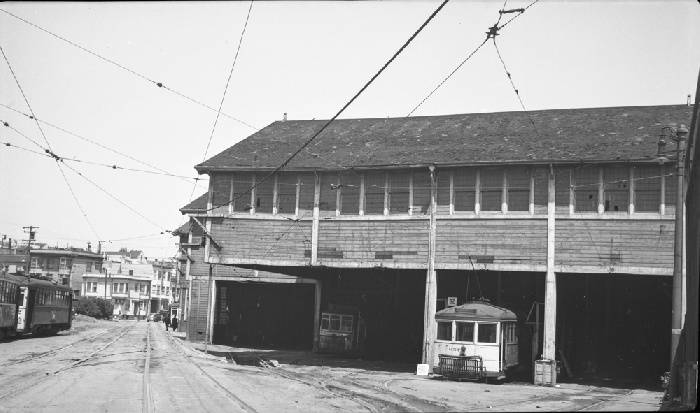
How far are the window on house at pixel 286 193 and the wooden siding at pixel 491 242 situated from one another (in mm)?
5594

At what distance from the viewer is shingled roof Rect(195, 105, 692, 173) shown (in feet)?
72.8

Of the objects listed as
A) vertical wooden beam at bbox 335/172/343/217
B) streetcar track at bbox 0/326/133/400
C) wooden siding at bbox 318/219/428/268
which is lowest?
streetcar track at bbox 0/326/133/400

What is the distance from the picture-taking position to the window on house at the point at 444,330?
Answer: 22188 millimetres

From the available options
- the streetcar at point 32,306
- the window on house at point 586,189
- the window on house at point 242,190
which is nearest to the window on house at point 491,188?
the window on house at point 586,189

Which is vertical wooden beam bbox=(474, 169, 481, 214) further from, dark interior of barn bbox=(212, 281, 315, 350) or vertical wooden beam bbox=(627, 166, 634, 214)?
dark interior of barn bbox=(212, 281, 315, 350)

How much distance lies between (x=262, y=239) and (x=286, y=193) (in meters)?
1.94

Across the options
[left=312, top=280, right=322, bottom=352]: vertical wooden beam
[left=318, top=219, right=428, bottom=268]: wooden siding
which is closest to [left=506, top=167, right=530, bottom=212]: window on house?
[left=318, top=219, right=428, bottom=268]: wooden siding

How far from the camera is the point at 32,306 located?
35.9 m

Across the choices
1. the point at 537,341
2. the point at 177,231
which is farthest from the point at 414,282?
the point at 177,231

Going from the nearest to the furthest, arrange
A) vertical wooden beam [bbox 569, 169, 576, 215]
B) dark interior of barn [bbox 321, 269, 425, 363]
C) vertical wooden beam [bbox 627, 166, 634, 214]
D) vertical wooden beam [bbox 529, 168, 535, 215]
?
vertical wooden beam [bbox 627, 166, 634, 214], vertical wooden beam [bbox 569, 169, 576, 215], vertical wooden beam [bbox 529, 168, 535, 215], dark interior of barn [bbox 321, 269, 425, 363]

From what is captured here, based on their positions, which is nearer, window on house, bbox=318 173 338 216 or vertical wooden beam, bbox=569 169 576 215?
vertical wooden beam, bbox=569 169 576 215

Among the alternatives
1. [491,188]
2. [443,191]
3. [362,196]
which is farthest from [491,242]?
[362,196]

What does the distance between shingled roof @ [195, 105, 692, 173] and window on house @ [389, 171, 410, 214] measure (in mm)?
544

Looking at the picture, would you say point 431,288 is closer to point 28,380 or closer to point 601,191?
point 601,191
